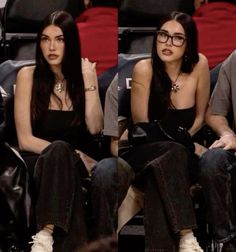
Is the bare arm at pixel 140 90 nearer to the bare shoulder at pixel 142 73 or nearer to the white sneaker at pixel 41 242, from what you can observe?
the bare shoulder at pixel 142 73

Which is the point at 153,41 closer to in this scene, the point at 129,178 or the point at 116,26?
the point at 116,26

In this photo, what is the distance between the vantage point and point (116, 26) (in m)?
1.28

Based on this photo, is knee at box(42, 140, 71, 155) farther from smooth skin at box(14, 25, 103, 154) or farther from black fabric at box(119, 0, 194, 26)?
black fabric at box(119, 0, 194, 26)

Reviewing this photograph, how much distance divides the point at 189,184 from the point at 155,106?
197 millimetres

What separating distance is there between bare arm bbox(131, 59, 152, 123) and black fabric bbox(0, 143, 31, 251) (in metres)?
0.28

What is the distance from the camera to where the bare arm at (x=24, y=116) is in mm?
1238

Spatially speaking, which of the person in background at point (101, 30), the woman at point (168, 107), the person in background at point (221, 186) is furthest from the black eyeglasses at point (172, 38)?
the person in background at point (221, 186)

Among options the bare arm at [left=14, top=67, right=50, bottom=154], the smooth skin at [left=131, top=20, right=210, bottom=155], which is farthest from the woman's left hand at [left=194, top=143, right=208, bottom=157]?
the bare arm at [left=14, top=67, right=50, bottom=154]

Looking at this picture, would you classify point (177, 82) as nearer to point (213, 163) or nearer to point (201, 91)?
point (201, 91)

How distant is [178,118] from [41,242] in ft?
1.32

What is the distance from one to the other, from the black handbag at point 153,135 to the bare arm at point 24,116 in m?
0.19

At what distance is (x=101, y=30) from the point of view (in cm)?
130

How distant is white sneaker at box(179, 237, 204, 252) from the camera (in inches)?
43.2

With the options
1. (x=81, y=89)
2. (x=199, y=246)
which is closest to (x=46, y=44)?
(x=81, y=89)
